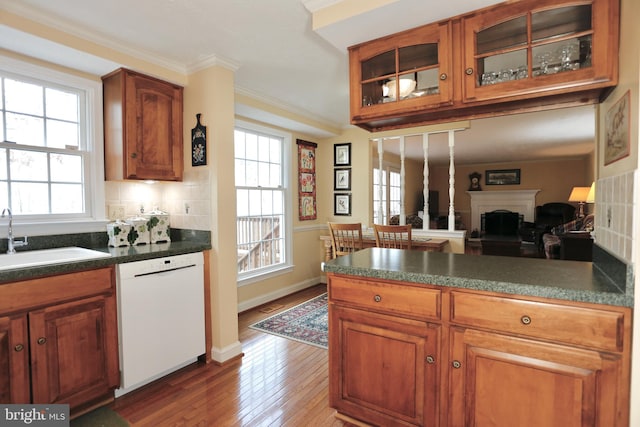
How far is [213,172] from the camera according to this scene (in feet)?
8.34

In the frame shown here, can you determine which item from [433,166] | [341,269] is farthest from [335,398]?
[433,166]

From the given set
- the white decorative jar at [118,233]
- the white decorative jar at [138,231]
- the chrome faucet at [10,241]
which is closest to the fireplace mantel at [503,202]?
the white decorative jar at [138,231]

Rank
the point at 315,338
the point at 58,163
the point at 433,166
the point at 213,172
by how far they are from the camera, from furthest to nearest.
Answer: the point at 433,166
the point at 315,338
the point at 213,172
the point at 58,163

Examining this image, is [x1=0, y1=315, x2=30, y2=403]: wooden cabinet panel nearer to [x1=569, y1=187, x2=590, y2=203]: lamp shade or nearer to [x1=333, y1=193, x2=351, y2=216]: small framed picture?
[x1=333, y1=193, x2=351, y2=216]: small framed picture

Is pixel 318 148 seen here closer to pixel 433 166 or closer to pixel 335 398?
pixel 335 398

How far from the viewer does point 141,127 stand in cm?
246

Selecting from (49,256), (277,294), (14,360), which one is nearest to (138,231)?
(49,256)

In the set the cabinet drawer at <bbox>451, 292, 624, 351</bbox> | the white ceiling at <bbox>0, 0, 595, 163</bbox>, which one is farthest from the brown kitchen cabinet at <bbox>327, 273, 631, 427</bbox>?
the white ceiling at <bbox>0, 0, 595, 163</bbox>

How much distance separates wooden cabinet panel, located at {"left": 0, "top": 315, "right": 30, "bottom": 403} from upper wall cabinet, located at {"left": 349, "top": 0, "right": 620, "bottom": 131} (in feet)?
6.90

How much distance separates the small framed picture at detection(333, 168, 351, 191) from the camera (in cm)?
466

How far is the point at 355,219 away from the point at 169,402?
10.4ft

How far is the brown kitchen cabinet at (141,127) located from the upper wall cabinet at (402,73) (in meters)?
1.55

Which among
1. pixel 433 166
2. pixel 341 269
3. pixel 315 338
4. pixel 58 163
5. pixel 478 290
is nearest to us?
pixel 478 290

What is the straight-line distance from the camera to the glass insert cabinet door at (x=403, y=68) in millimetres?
1683
